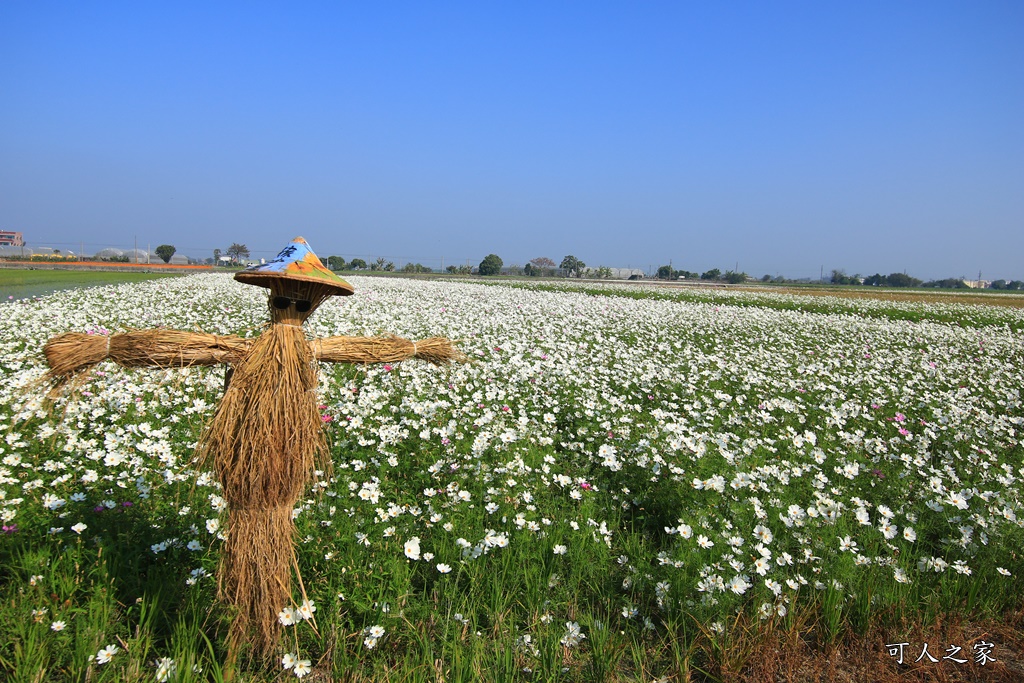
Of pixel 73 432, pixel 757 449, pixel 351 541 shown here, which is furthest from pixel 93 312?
pixel 757 449

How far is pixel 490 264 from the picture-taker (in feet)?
177

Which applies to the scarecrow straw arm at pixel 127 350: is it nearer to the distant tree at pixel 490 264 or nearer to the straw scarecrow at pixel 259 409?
the straw scarecrow at pixel 259 409

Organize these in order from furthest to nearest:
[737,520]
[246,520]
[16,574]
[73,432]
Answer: [73,432], [737,520], [16,574], [246,520]

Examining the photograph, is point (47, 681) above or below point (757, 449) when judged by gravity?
below

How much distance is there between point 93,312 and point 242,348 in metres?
10.6

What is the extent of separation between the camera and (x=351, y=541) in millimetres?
2959

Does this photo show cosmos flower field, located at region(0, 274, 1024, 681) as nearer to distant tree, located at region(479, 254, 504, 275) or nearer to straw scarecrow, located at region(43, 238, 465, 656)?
straw scarecrow, located at region(43, 238, 465, 656)

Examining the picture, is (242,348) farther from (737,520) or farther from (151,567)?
(737,520)

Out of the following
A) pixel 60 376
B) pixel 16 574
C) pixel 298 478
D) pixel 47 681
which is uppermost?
pixel 60 376

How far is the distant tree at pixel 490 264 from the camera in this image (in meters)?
53.9

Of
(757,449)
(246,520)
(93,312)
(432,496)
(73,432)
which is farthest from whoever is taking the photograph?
(93,312)

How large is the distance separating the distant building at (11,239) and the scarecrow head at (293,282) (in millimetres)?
61929

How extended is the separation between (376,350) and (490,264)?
5206 centimetres

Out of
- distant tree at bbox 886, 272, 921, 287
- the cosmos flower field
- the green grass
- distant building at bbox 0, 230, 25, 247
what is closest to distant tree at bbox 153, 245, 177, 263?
distant building at bbox 0, 230, 25, 247
